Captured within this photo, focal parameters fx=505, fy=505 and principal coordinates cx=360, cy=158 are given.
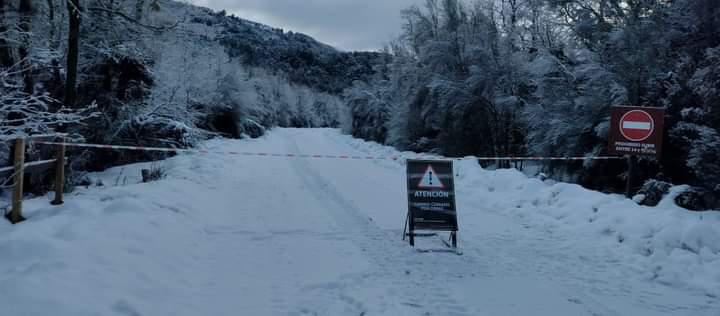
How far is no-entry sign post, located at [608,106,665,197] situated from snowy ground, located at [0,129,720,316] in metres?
0.92

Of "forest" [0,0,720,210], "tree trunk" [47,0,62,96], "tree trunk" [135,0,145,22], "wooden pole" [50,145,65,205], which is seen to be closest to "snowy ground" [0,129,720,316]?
"wooden pole" [50,145,65,205]

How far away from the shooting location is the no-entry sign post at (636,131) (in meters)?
8.70

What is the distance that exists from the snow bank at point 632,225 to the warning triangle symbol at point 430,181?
3.60 ft

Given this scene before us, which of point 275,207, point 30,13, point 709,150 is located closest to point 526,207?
point 709,150

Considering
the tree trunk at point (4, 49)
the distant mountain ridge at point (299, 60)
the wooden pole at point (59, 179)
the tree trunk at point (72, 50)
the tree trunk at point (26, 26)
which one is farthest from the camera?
the distant mountain ridge at point (299, 60)

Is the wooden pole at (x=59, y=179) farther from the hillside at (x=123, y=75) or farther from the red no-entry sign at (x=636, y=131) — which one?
the red no-entry sign at (x=636, y=131)

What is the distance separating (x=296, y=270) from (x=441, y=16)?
63.3ft

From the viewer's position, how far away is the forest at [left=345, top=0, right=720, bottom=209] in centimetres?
977

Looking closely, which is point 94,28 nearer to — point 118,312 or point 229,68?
point 118,312

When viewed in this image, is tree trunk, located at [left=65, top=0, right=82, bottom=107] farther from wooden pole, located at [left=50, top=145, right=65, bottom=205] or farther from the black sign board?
the black sign board

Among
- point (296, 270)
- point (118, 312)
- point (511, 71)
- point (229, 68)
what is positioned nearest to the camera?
point (118, 312)

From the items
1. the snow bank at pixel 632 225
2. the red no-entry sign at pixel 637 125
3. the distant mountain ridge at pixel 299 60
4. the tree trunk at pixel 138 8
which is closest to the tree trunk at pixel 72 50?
the tree trunk at pixel 138 8

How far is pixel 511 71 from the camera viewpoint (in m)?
17.7

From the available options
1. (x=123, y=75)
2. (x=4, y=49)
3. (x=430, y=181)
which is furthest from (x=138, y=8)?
(x=430, y=181)
